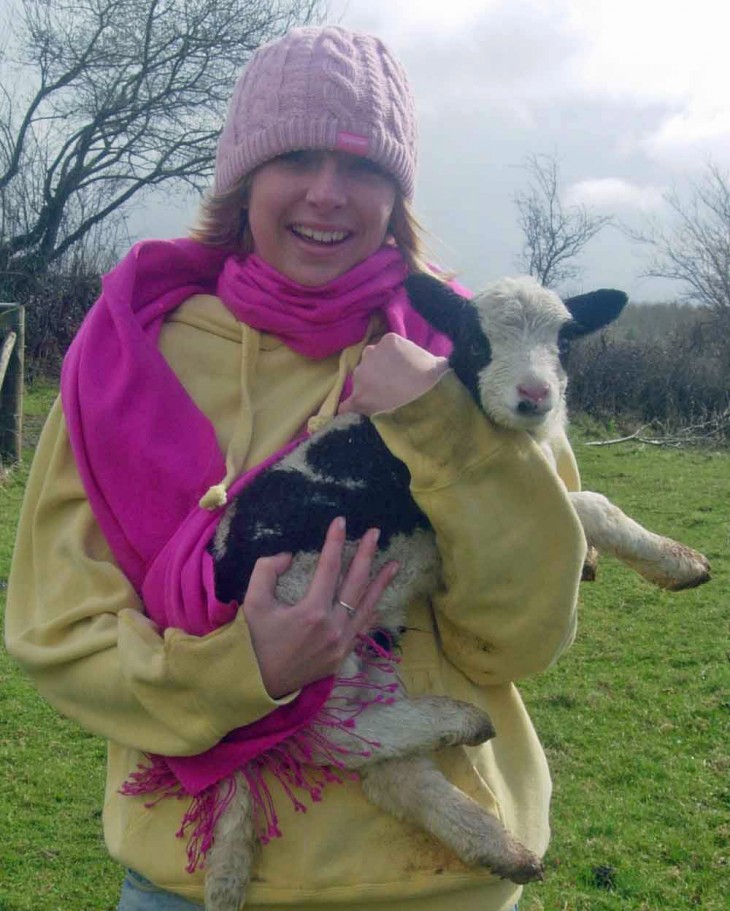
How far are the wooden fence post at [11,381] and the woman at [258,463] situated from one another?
7.79 meters

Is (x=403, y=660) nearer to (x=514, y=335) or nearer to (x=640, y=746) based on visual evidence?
(x=514, y=335)

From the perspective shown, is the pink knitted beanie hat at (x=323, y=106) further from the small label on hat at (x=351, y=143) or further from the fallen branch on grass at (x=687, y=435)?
the fallen branch on grass at (x=687, y=435)

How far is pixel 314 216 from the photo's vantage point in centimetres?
204

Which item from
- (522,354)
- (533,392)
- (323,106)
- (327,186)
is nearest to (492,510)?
(533,392)

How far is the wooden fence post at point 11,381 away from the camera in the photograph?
31.1ft

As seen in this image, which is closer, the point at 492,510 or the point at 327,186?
the point at 492,510

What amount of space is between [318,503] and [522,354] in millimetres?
507

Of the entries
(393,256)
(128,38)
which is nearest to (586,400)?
(128,38)

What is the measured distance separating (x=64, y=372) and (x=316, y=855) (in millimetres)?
1128

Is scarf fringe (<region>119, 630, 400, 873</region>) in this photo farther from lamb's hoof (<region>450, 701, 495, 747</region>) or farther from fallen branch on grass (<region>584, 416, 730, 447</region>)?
fallen branch on grass (<region>584, 416, 730, 447</region>)

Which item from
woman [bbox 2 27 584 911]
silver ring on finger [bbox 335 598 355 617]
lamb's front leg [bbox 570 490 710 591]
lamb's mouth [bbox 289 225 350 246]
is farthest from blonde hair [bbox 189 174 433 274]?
silver ring on finger [bbox 335 598 355 617]

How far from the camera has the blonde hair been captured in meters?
2.24

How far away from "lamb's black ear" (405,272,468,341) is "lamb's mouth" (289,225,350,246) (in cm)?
17

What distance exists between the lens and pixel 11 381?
9.68 meters
